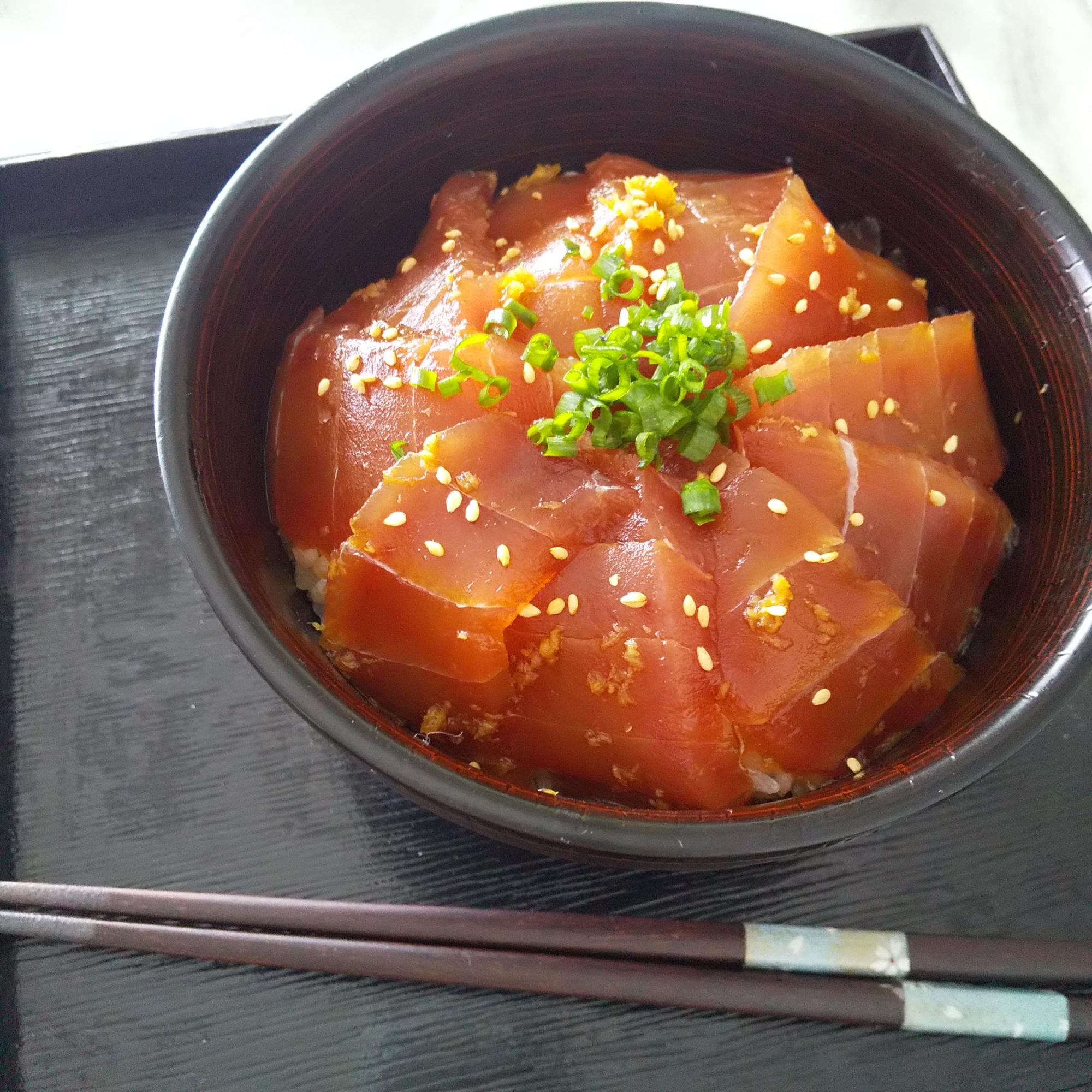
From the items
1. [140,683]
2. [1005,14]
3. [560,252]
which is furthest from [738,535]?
[1005,14]

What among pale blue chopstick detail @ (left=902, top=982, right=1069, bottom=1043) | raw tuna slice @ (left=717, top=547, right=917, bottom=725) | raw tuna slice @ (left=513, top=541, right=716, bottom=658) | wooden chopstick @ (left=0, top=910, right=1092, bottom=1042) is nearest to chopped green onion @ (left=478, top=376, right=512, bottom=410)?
raw tuna slice @ (left=513, top=541, right=716, bottom=658)

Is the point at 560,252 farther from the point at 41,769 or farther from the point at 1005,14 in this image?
the point at 1005,14

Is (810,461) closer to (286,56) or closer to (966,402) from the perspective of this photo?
(966,402)

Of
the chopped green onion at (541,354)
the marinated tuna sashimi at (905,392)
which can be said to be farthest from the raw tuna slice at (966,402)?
the chopped green onion at (541,354)

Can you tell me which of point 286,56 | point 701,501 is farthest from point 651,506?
point 286,56

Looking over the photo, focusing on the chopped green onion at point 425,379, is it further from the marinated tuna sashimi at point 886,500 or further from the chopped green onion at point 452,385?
the marinated tuna sashimi at point 886,500
